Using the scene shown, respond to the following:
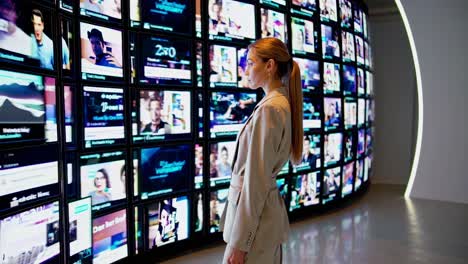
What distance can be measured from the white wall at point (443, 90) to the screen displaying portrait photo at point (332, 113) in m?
1.52

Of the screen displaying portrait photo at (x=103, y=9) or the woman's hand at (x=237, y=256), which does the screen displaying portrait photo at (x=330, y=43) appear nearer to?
the screen displaying portrait photo at (x=103, y=9)

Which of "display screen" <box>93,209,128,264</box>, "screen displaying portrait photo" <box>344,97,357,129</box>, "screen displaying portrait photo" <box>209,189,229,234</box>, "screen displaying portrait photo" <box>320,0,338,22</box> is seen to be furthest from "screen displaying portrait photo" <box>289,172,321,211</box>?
"display screen" <box>93,209,128,264</box>

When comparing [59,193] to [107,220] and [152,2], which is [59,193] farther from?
[152,2]

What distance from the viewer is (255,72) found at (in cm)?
164

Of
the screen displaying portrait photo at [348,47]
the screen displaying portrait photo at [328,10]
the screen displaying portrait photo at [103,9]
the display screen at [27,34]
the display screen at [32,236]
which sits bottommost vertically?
the display screen at [32,236]

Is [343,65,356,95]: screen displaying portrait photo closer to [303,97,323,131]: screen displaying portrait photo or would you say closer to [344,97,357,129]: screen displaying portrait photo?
[344,97,357,129]: screen displaying portrait photo

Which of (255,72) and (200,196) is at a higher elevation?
(255,72)

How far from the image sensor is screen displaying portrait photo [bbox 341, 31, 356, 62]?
560cm

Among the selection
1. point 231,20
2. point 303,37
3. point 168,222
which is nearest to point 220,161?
point 168,222

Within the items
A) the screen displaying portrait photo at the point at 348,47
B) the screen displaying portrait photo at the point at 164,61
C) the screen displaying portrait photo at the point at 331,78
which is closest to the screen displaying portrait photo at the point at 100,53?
the screen displaying portrait photo at the point at 164,61

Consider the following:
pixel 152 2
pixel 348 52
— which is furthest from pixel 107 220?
pixel 348 52

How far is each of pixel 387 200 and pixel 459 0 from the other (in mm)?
2943

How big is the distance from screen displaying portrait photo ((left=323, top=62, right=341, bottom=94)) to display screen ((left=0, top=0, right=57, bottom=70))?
3.50 metres

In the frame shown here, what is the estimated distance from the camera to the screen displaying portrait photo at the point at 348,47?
221 inches
